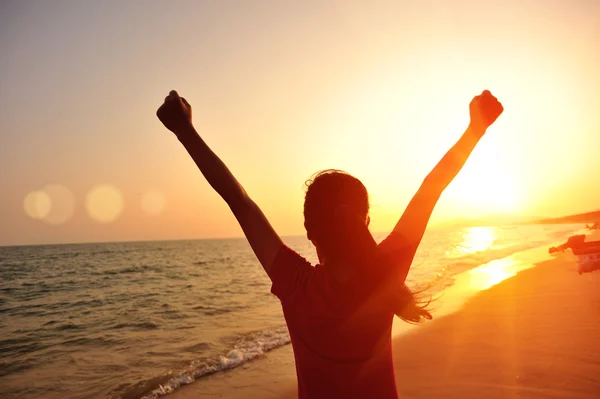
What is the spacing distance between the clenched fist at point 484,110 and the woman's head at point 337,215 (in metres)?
0.55

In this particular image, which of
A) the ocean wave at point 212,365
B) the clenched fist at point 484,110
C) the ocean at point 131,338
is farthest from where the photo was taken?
the ocean at point 131,338

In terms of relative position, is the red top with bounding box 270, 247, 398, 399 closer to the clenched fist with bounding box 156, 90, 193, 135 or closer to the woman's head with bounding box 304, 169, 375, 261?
the woman's head with bounding box 304, 169, 375, 261

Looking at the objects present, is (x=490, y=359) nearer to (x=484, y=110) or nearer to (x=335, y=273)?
(x=484, y=110)

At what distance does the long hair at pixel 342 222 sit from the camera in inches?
49.8

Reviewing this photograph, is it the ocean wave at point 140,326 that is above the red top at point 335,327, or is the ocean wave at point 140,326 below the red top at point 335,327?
below

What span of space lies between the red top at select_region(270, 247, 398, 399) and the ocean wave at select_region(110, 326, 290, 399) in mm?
7137

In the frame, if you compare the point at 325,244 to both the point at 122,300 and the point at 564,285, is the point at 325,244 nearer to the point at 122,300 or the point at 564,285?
the point at 564,285

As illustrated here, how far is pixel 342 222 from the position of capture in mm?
1275

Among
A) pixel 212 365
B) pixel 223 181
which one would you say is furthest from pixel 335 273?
pixel 212 365

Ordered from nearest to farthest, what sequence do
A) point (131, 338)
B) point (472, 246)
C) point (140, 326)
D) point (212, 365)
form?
point (212, 365)
point (131, 338)
point (140, 326)
point (472, 246)

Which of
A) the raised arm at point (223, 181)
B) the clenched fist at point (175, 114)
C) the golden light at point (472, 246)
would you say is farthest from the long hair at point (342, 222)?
the golden light at point (472, 246)

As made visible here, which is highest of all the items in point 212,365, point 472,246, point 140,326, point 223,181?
point 223,181

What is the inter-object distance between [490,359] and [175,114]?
A: 7.67 metres

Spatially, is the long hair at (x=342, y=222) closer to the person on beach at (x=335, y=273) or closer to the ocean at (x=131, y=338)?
the person on beach at (x=335, y=273)
